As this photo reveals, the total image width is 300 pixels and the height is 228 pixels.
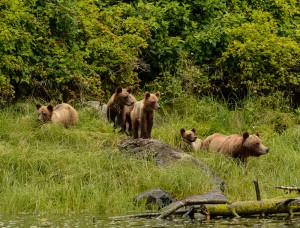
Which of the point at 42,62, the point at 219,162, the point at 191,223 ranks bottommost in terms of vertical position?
the point at 191,223

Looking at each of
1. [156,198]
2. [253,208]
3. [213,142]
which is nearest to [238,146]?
[213,142]

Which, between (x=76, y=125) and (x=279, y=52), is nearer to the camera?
(x=76, y=125)

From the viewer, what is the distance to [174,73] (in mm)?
19922

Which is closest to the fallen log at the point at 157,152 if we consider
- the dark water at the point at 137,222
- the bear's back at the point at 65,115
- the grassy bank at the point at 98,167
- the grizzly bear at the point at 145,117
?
the grassy bank at the point at 98,167

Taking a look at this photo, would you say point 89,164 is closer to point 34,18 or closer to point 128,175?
point 128,175

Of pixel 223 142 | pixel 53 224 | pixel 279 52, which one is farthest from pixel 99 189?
pixel 279 52

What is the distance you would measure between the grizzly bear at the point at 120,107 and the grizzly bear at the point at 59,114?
30.9 inches

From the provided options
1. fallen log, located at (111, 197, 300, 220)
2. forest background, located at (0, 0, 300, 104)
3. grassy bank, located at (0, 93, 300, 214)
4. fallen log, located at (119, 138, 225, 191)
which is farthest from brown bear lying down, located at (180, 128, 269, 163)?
fallen log, located at (111, 197, 300, 220)

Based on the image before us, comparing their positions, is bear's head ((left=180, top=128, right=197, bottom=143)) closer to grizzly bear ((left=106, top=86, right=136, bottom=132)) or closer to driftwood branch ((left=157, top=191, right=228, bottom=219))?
grizzly bear ((left=106, top=86, right=136, bottom=132))

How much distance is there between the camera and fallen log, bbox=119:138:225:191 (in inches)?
542

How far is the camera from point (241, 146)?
1514 centimetres

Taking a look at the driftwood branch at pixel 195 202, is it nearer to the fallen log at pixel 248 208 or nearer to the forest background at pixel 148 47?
the fallen log at pixel 248 208

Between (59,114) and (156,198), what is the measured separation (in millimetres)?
4911

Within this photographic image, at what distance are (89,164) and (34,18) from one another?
16.6 ft
